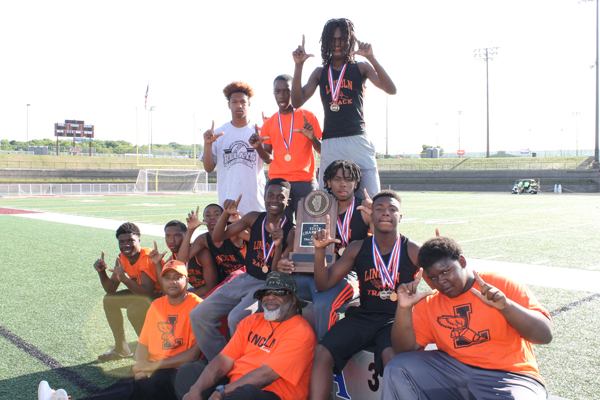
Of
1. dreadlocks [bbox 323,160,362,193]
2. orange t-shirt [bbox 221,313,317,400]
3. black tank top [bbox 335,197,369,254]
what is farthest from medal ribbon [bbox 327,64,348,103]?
orange t-shirt [bbox 221,313,317,400]

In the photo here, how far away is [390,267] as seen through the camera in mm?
3367

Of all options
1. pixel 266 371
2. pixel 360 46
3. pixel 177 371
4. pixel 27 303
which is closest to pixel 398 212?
pixel 266 371

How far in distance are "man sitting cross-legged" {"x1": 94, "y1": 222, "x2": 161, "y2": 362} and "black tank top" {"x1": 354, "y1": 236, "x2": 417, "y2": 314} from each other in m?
2.26

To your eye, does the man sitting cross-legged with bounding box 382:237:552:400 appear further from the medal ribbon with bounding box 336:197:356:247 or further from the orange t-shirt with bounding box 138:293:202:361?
the orange t-shirt with bounding box 138:293:202:361

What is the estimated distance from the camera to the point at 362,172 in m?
4.59

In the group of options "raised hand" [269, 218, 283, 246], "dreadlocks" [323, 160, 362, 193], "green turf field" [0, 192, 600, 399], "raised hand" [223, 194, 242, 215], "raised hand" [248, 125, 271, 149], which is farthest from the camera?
"raised hand" [248, 125, 271, 149]

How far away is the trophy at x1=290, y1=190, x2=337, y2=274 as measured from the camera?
3869 mm

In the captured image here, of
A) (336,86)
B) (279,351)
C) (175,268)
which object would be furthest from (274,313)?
(336,86)

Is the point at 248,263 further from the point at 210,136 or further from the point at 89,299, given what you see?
the point at 89,299

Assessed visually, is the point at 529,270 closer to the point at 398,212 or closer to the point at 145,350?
the point at 398,212

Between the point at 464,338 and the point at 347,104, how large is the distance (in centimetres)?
247

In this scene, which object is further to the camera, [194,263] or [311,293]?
[194,263]

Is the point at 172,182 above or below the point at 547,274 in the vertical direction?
above

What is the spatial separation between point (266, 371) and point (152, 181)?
1585 inches
